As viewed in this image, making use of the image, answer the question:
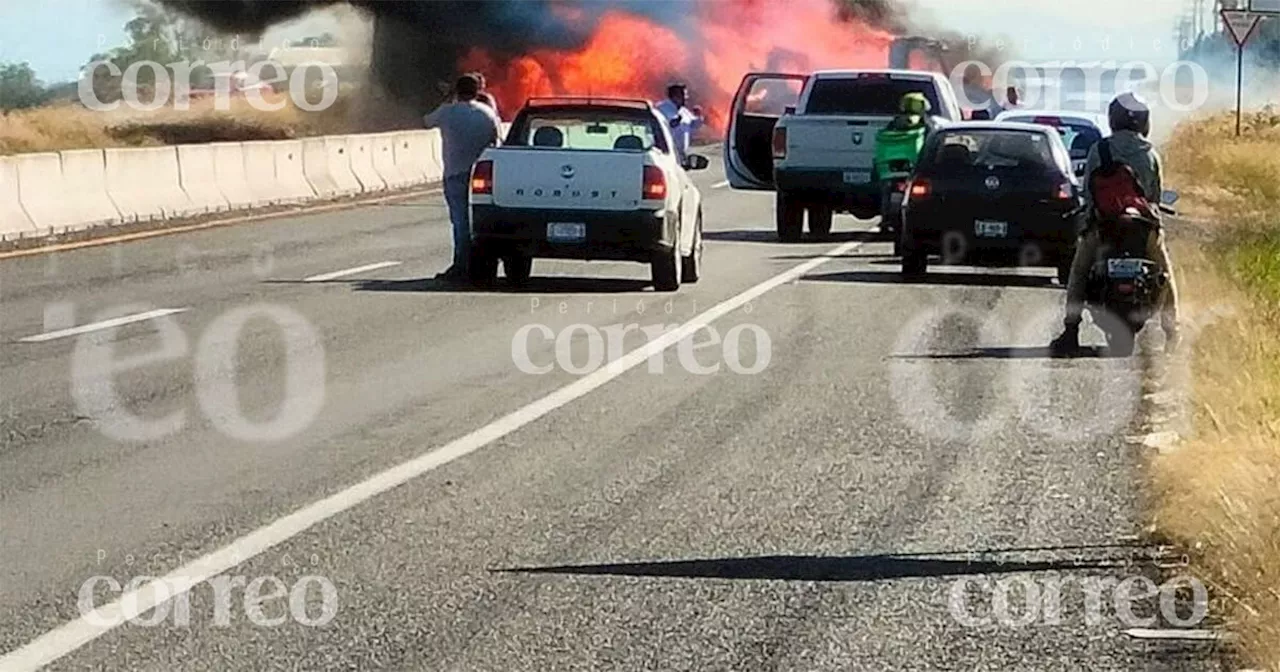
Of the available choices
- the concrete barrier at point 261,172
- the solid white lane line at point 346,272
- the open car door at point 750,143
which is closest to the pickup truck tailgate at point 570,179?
the solid white lane line at point 346,272

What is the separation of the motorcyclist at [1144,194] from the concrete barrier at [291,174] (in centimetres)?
1968

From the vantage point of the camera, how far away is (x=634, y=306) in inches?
812

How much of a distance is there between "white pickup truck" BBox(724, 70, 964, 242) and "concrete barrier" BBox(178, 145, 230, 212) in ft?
21.4

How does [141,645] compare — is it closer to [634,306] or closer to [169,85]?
[634,306]

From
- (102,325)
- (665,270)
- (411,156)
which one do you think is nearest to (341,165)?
(411,156)

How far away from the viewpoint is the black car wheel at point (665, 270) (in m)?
22.0

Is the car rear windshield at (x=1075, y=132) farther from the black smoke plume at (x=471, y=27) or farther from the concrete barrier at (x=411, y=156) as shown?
the black smoke plume at (x=471, y=27)

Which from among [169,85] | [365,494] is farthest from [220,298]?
[169,85]

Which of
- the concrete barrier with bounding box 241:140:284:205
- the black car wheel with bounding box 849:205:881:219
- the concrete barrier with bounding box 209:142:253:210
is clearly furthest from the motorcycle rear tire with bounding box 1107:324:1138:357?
the concrete barrier with bounding box 241:140:284:205

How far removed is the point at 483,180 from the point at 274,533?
1221cm

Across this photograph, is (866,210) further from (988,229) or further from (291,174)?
(291,174)

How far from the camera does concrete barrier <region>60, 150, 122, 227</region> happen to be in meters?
28.7

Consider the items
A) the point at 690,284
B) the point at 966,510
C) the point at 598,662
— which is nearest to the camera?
the point at 598,662

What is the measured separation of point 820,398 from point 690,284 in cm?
838
